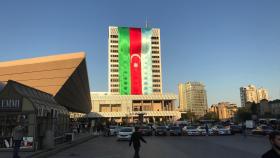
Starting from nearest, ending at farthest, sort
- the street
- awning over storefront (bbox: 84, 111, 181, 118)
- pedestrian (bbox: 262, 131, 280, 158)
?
pedestrian (bbox: 262, 131, 280, 158) < the street < awning over storefront (bbox: 84, 111, 181, 118)

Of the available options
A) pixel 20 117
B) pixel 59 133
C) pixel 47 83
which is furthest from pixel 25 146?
pixel 47 83

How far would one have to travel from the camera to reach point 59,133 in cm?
3028

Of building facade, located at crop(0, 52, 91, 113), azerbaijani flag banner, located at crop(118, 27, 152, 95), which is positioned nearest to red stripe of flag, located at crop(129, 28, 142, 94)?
azerbaijani flag banner, located at crop(118, 27, 152, 95)

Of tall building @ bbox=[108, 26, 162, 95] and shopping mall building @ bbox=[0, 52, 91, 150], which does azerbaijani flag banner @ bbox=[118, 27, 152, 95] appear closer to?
tall building @ bbox=[108, 26, 162, 95]

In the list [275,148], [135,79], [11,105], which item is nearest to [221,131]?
Answer: [11,105]

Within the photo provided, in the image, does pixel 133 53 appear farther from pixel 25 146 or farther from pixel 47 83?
pixel 25 146

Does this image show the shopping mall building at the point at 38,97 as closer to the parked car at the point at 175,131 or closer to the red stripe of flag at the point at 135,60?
the parked car at the point at 175,131

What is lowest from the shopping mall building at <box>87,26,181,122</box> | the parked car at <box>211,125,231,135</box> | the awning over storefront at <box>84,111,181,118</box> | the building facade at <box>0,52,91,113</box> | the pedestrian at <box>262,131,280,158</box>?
the parked car at <box>211,125,231,135</box>

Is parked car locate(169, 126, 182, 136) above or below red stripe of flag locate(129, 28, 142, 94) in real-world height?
below

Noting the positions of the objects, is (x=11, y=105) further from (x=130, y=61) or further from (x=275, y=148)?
(x=130, y=61)

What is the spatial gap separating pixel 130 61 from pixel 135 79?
9.29 m

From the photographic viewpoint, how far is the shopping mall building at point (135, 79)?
6329 inches

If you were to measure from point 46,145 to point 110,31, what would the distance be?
160791 millimetres

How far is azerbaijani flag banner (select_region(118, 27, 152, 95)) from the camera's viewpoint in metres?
176
